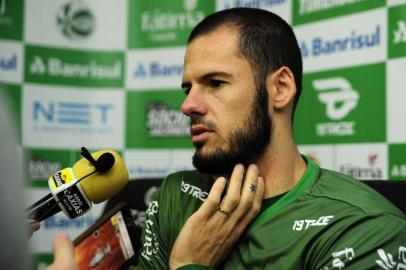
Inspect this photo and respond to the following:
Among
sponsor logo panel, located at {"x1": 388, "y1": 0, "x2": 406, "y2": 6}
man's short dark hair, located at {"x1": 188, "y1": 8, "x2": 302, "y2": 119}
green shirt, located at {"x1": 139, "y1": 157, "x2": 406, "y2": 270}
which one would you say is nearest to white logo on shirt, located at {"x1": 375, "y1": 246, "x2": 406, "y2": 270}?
green shirt, located at {"x1": 139, "y1": 157, "x2": 406, "y2": 270}

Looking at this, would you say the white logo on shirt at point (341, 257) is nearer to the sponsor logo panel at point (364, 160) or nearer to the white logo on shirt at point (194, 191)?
the white logo on shirt at point (194, 191)

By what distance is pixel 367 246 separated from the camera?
39.8 inches

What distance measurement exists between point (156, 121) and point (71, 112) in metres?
0.46

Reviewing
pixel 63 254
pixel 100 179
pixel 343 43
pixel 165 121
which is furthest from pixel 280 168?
pixel 165 121

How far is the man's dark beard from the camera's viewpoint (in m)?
1.23

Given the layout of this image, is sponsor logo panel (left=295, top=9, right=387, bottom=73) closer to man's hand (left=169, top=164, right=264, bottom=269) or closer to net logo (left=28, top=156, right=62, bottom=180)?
man's hand (left=169, top=164, right=264, bottom=269)

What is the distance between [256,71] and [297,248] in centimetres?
45

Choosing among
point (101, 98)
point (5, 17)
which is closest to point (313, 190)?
point (101, 98)

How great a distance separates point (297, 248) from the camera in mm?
1068

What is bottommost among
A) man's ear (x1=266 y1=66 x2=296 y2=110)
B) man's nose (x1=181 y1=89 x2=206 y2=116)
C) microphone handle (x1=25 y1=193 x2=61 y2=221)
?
microphone handle (x1=25 y1=193 x2=61 y2=221)

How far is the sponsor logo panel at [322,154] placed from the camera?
210 centimetres

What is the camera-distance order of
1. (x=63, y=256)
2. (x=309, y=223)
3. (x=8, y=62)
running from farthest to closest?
1. (x=8, y=62)
2. (x=309, y=223)
3. (x=63, y=256)

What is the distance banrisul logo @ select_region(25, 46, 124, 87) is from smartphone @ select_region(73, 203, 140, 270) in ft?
5.14

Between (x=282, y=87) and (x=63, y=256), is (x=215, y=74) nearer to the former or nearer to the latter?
(x=282, y=87)
